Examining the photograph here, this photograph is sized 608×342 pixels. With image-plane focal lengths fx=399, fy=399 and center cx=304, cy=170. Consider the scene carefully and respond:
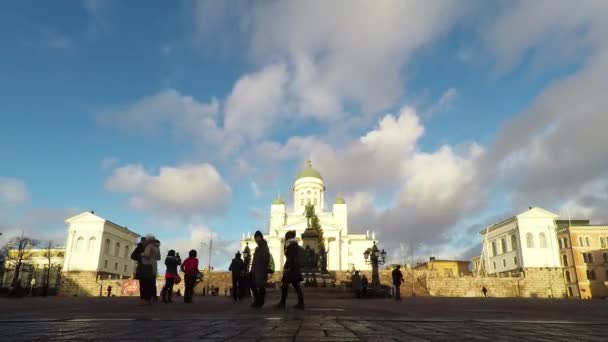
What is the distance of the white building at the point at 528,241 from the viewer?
5931cm

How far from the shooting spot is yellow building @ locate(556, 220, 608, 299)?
63.4 metres

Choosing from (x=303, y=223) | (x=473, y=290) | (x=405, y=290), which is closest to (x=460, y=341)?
(x=405, y=290)

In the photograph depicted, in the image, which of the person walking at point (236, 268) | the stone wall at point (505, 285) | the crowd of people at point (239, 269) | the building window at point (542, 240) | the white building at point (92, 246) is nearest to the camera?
the crowd of people at point (239, 269)

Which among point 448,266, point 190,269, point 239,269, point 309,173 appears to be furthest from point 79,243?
point 448,266

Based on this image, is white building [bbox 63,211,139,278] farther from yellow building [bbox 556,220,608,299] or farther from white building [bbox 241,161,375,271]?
yellow building [bbox 556,220,608,299]

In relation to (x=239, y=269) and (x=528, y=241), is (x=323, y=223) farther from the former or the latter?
(x=239, y=269)

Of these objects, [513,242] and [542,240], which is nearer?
[542,240]

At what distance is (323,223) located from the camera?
7269 cm

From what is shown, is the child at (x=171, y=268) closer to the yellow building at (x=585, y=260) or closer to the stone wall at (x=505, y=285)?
the stone wall at (x=505, y=285)

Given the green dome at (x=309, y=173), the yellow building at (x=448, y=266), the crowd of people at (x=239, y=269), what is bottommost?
the crowd of people at (x=239, y=269)

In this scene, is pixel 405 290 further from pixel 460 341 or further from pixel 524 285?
pixel 460 341

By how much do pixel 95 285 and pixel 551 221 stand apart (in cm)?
6883

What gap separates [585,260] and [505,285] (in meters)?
24.4

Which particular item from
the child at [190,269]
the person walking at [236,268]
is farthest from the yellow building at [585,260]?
the child at [190,269]
